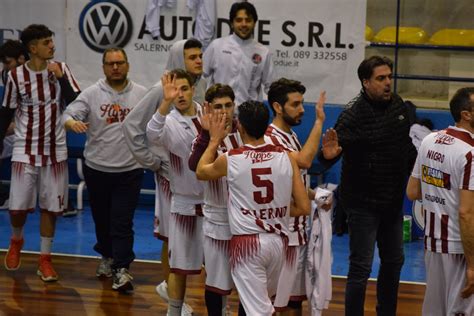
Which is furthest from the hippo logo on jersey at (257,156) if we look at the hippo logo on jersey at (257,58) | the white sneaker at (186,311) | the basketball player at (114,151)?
the hippo logo on jersey at (257,58)

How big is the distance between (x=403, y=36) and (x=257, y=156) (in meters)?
6.95

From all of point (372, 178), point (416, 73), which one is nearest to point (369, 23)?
point (416, 73)

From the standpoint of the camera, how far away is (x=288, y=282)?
6.79 metres

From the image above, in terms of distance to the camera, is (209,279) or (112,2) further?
(112,2)

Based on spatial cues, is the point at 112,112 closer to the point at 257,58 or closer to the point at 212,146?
the point at 257,58

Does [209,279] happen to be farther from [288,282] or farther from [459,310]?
[459,310]

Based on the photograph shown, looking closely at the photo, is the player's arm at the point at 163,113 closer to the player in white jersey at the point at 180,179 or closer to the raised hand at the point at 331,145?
the player in white jersey at the point at 180,179

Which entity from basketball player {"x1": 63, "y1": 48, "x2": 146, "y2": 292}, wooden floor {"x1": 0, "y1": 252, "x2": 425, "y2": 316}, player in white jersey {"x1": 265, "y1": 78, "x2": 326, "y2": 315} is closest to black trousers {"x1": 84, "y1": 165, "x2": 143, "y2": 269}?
basketball player {"x1": 63, "y1": 48, "x2": 146, "y2": 292}

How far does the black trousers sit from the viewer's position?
890cm

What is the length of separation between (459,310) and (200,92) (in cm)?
305

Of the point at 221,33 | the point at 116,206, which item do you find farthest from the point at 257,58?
the point at 116,206

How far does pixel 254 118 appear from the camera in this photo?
645cm

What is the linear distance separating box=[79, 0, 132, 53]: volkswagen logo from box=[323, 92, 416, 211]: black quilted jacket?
17.1ft

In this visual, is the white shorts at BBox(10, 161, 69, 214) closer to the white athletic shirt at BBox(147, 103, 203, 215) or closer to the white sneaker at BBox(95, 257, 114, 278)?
the white sneaker at BBox(95, 257, 114, 278)
